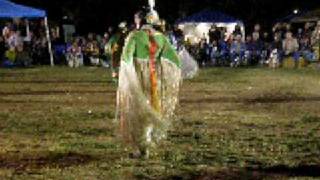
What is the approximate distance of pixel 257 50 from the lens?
128 feet

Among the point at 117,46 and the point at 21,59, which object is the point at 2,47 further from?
the point at 117,46

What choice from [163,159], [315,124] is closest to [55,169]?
[163,159]

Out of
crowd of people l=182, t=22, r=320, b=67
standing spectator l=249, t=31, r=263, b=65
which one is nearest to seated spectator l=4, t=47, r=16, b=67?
crowd of people l=182, t=22, r=320, b=67

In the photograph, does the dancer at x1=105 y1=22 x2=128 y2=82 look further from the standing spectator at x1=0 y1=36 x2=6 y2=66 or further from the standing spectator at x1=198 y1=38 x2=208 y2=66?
the standing spectator at x1=198 y1=38 x2=208 y2=66

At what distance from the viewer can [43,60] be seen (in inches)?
1565

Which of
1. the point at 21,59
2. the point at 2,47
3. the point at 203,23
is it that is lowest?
the point at 21,59

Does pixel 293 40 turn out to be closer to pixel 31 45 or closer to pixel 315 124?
pixel 31 45

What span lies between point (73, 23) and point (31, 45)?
19373 millimetres

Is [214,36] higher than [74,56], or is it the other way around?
[214,36]

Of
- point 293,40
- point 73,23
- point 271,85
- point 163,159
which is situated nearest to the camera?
point 163,159

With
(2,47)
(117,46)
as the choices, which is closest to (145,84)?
(117,46)

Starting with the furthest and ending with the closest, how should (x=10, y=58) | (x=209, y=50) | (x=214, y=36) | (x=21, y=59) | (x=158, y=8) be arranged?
(x=158, y=8), (x=214, y=36), (x=209, y=50), (x=21, y=59), (x=10, y=58)

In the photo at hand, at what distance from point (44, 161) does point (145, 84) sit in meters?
1.69

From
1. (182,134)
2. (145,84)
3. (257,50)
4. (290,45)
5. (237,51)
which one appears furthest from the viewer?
(257,50)
